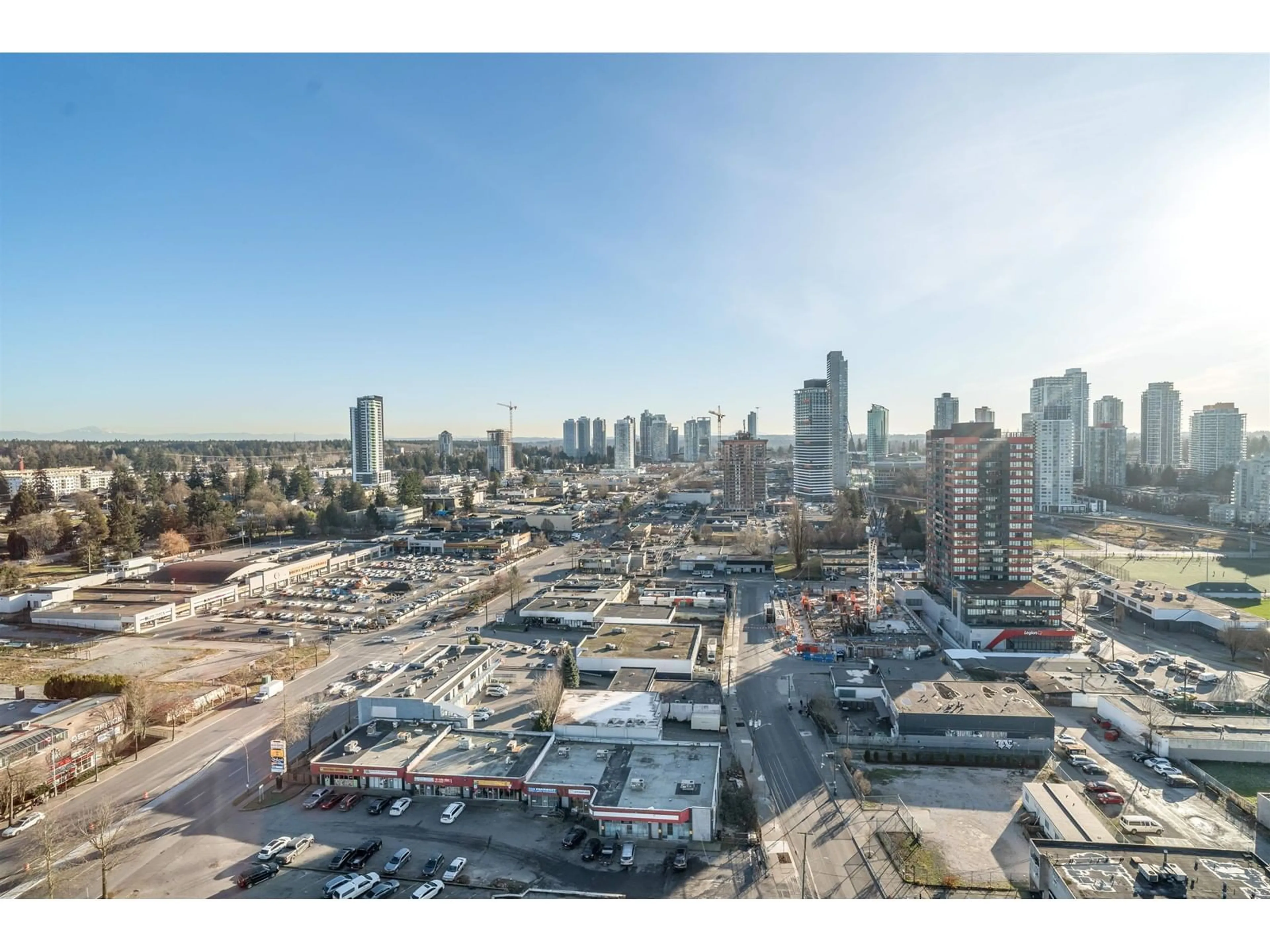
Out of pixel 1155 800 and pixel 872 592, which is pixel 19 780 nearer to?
pixel 1155 800

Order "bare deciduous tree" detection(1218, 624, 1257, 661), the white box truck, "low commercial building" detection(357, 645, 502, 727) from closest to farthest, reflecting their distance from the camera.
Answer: "low commercial building" detection(357, 645, 502, 727) → the white box truck → "bare deciduous tree" detection(1218, 624, 1257, 661)

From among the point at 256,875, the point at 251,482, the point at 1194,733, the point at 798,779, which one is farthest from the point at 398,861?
the point at 251,482

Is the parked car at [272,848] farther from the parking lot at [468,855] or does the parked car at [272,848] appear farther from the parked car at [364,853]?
the parked car at [364,853]

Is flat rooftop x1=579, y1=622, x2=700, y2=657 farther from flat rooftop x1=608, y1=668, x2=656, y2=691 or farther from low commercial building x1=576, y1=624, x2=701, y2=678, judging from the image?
flat rooftop x1=608, y1=668, x2=656, y2=691

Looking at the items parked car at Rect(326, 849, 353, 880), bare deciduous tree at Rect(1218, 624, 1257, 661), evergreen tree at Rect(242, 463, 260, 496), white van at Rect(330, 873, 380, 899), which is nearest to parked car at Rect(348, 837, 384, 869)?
parked car at Rect(326, 849, 353, 880)

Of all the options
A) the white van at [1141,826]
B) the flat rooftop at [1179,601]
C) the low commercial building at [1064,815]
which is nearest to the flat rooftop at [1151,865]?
the low commercial building at [1064,815]

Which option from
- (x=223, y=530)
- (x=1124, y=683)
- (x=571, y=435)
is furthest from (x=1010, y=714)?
(x=571, y=435)

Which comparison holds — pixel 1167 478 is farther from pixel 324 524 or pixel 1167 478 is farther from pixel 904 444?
pixel 904 444
